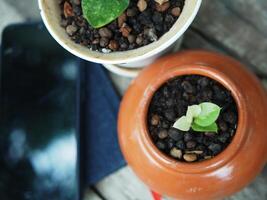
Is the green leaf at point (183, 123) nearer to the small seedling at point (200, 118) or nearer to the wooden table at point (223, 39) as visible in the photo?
the small seedling at point (200, 118)

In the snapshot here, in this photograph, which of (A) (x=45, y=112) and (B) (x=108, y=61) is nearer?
(B) (x=108, y=61)

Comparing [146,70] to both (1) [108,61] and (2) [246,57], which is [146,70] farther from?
(2) [246,57]

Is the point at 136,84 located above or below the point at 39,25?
above

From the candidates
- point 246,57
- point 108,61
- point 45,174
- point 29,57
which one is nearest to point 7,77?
point 29,57

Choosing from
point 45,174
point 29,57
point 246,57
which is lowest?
point 45,174

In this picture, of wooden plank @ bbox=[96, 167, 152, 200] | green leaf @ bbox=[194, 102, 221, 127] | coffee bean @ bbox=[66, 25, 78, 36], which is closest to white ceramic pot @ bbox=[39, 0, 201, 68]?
coffee bean @ bbox=[66, 25, 78, 36]

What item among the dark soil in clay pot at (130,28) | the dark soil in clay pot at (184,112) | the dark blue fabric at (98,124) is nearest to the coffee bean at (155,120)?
the dark soil in clay pot at (184,112)

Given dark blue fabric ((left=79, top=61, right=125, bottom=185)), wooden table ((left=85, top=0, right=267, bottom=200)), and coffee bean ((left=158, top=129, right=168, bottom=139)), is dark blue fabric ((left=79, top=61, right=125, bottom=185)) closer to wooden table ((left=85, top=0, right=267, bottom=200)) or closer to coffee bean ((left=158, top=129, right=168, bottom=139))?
wooden table ((left=85, top=0, right=267, bottom=200))
